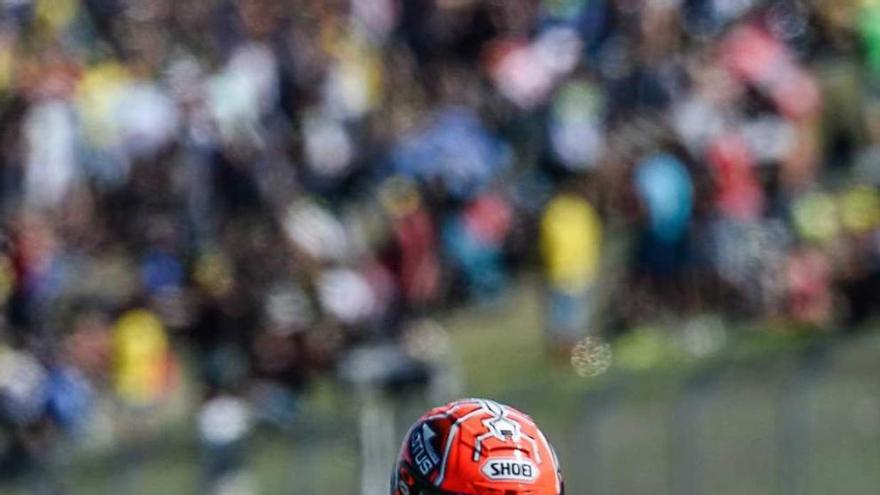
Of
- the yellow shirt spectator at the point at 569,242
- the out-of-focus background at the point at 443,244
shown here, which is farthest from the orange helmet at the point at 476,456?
the yellow shirt spectator at the point at 569,242

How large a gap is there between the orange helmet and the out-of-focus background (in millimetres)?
7024

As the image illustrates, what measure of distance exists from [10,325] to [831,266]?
5033mm

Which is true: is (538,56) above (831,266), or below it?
above

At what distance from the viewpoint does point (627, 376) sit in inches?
468

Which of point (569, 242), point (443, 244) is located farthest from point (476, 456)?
point (443, 244)

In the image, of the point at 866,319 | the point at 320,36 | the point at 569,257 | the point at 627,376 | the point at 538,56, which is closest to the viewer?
the point at 627,376

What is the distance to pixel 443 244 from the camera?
47.8 feet

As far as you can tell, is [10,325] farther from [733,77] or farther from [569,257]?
[733,77]

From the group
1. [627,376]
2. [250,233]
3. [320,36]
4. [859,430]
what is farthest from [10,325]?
[859,430]

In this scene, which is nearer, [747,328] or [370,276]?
[747,328]

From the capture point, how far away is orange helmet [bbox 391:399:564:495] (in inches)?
178

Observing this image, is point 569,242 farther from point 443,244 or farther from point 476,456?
point 476,456

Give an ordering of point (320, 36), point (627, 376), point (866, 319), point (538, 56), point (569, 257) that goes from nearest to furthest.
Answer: point (627, 376)
point (866, 319)
point (569, 257)
point (538, 56)
point (320, 36)

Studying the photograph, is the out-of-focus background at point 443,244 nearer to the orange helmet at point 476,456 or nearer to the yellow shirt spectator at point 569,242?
the yellow shirt spectator at point 569,242
